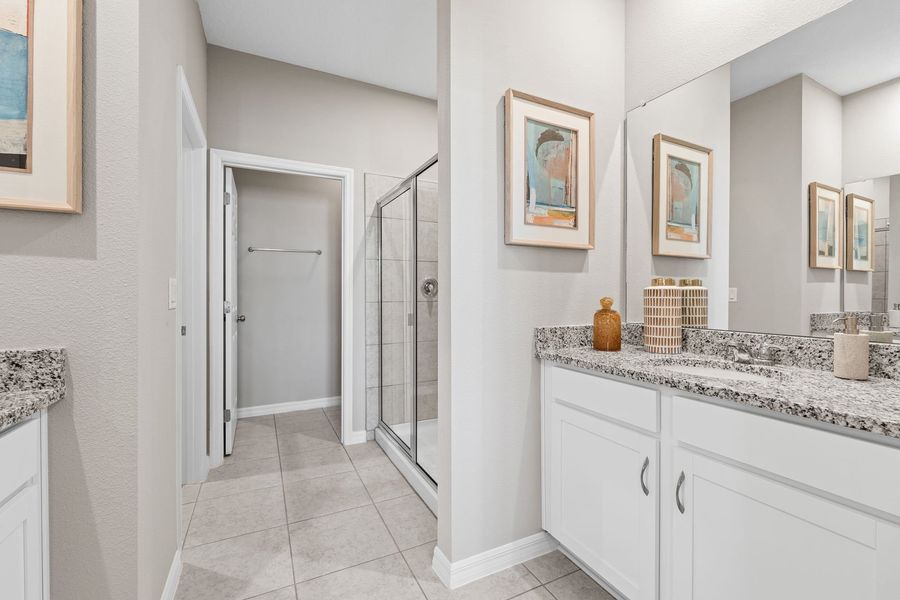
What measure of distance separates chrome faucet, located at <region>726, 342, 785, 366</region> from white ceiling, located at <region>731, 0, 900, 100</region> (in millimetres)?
851

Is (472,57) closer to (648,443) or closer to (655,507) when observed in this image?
(648,443)

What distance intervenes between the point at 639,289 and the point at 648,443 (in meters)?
0.87

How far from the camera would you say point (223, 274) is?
254cm

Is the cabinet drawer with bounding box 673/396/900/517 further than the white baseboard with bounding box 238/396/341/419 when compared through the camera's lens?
No

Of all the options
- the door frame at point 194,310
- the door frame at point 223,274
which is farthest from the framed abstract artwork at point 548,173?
the door frame at point 194,310

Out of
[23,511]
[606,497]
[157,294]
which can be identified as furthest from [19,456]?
[606,497]

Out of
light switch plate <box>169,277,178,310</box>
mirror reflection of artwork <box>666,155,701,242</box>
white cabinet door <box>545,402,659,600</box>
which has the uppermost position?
mirror reflection of artwork <box>666,155,701,242</box>

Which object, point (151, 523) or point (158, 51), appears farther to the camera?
point (158, 51)

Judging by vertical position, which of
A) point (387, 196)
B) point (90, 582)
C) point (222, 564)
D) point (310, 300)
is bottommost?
point (222, 564)

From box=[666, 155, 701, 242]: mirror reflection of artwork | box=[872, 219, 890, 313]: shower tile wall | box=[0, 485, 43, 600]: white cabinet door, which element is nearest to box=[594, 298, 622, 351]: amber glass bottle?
box=[666, 155, 701, 242]: mirror reflection of artwork

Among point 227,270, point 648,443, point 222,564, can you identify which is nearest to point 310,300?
point 227,270

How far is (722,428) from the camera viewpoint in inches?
40.5

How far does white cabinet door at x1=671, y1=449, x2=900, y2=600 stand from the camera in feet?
2.60

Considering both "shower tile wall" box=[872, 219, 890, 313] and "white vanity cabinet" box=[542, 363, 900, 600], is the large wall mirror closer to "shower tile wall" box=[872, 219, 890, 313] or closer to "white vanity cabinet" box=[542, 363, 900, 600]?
"shower tile wall" box=[872, 219, 890, 313]
